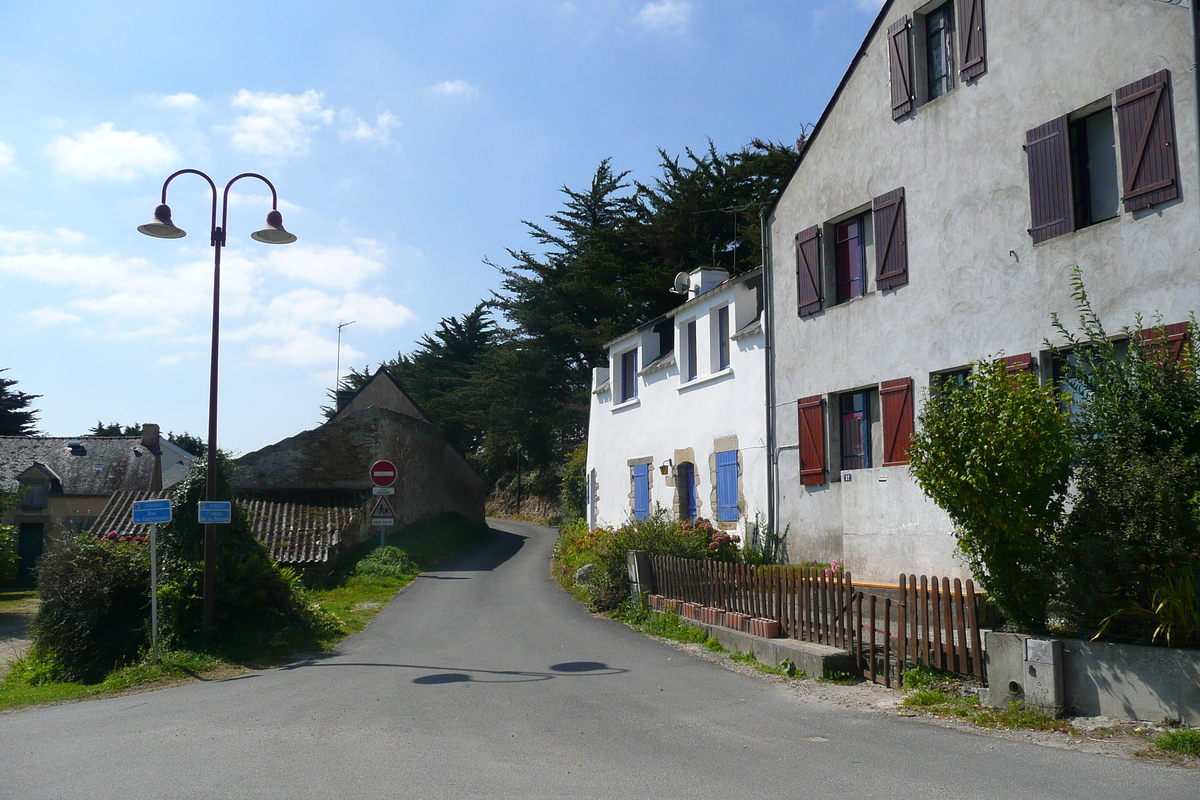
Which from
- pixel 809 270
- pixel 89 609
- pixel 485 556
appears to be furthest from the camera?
pixel 485 556

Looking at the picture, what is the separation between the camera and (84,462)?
140 ft

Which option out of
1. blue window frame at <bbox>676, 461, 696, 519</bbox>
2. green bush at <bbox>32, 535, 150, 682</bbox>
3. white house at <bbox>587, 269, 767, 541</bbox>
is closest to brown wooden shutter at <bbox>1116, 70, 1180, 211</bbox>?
white house at <bbox>587, 269, 767, 541</bbox>

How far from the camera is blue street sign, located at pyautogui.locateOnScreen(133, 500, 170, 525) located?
37.0ft

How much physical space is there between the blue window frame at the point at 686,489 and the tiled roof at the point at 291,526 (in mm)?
7995

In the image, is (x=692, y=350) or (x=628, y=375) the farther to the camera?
(x=628, y=375)

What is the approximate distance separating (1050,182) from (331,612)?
1321cm

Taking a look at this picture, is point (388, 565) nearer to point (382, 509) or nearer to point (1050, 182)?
point (382, 509)


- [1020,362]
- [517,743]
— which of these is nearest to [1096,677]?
[517,743]

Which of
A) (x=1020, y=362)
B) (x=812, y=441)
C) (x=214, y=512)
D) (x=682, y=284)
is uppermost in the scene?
(x=682, y=284)

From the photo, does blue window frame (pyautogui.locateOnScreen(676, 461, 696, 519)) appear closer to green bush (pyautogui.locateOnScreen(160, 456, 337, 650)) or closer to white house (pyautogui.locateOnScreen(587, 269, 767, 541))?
white house (pyautogui.locateOnScreen(587, 269, 767, 541))

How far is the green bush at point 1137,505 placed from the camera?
21.3 ft

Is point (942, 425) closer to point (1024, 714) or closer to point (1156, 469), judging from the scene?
point (1156, 469)

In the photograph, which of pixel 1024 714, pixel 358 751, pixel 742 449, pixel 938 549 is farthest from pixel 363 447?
pixel 1024 714

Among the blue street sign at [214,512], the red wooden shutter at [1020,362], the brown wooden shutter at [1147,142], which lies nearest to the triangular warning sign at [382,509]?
the blue street sign at [214,512]
